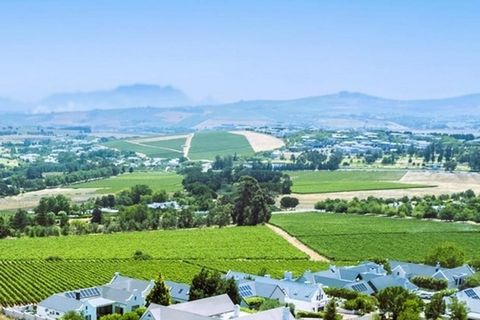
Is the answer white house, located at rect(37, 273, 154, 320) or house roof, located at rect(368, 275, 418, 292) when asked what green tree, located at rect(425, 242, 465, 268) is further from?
white house, located at rect(37, 273, 154, 320)

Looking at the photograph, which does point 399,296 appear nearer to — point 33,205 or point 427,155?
point 33,205

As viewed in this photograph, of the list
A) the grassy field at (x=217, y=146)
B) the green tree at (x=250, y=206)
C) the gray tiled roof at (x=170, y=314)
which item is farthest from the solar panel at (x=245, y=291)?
the grassy field at (x=217, y=146)

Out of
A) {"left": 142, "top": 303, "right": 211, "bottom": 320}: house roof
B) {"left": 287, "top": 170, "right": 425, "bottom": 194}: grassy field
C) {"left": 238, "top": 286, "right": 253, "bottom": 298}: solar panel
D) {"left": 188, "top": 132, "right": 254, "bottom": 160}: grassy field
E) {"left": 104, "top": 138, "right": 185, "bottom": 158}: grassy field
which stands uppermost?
{"left": 142, "top": 303, "right": 211, "bottom": 320}: house roof

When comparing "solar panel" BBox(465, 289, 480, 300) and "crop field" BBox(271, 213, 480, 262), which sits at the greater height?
"solar panel" BBox(465, 289, 480, 300)

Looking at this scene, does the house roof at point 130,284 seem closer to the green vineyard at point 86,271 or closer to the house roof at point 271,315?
the green vineyard at point 86,271

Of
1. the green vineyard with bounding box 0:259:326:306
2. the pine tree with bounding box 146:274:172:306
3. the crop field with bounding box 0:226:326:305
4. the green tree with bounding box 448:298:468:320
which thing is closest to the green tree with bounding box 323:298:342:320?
the green tree with bounding box 448:298:468:320

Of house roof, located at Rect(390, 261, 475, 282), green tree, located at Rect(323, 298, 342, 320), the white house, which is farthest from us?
house roof, located at Rect(390, 261, 475, 282)

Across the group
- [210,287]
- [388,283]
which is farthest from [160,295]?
[388,283]
